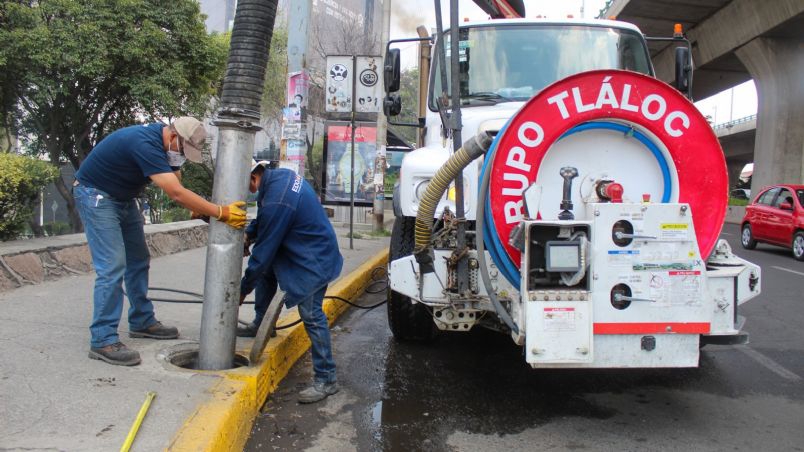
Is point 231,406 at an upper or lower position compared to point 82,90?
lower

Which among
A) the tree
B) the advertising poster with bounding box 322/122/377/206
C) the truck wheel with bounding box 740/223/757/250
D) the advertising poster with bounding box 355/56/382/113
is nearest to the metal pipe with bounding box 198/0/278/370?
the advertising poster with bounding box 355/56/382/113

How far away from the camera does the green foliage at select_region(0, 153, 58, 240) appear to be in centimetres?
589

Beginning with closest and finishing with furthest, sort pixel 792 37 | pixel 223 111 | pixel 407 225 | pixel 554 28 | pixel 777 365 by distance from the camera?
pixel 223 111, pixel 407 225, pixel 777 365, pixel 554 28, pixel 792 37

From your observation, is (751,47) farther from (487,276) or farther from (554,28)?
(487,276)

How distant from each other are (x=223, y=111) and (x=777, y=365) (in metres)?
4.63

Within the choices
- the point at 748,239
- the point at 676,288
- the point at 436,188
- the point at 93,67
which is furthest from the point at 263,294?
the point at 748,239

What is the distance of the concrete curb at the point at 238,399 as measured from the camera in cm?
296

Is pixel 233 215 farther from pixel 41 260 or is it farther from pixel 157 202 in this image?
pixel 157 202

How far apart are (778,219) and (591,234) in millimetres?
12669

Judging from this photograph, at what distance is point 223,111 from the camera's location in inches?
151

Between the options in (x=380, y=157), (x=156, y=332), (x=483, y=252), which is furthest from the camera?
(x=380, y=157)

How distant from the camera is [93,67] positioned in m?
12.0

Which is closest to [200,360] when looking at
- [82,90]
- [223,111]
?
[223,111]

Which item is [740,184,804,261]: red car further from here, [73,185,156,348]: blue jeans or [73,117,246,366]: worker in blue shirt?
[73,185,156,348]: blue jeans
